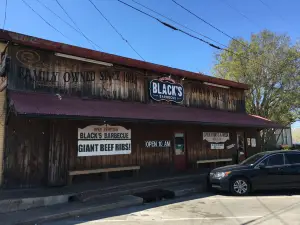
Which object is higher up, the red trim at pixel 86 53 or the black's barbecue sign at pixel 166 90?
the red trim at pixel 86 53

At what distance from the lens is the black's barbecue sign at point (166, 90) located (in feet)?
49.2

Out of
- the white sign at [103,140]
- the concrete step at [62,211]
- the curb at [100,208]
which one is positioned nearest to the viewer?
the concrete step at [62,211]

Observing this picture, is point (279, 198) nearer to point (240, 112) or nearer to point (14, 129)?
point (14, 129)

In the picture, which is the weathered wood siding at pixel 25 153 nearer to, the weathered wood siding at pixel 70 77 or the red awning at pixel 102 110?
the red awning at pixel 102 110

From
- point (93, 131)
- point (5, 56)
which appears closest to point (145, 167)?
point (93, 131)

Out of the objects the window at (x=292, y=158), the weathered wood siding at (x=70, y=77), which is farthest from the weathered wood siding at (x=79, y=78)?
the window at (x=292, y=158)

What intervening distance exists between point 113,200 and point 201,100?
9.45 meters

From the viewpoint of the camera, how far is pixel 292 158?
37.5 feet

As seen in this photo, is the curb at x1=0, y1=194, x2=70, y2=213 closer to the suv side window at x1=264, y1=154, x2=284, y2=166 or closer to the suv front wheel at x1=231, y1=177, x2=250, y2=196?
the suv front wheel at x1=231, y1=177, x2=250, y2=196

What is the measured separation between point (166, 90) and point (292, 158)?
672 centimetres

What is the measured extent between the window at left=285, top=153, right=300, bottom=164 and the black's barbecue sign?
20.7ft

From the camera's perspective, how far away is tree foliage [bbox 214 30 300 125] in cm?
2555

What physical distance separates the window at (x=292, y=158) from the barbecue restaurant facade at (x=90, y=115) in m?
3.78

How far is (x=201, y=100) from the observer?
17.4m
